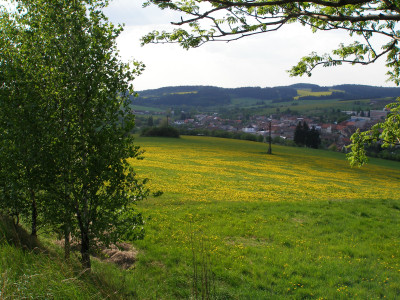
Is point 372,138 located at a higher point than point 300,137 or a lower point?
higher

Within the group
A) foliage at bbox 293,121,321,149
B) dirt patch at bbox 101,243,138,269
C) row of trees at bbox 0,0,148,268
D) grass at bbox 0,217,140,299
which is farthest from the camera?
foliage at bbox 293,121,321,149

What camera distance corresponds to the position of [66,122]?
24.6 feet

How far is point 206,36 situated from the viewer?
6.59 metres

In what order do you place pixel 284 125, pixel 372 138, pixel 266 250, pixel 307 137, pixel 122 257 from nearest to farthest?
pixel 372 138, pixel 122 257, pixel 266 250, pixel 307 137, pixel 284 125

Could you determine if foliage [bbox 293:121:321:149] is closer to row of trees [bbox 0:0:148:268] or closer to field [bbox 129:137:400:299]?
field [bbox 129:137:400:299]

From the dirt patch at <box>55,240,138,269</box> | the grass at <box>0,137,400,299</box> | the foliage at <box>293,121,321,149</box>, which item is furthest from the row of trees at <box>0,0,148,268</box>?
the foliage at <box>293,121,321,149</box>

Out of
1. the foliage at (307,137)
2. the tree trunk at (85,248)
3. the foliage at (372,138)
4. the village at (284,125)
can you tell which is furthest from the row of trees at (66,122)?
the foliage at (307,137)

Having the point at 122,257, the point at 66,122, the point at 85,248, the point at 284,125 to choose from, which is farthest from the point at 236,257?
the point at 284,125

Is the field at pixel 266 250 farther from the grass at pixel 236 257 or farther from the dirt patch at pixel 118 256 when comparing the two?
the dirt patch at pixel 118 256

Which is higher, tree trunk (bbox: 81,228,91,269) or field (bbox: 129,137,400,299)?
tree trunk (bbox: 81,228,91,269)

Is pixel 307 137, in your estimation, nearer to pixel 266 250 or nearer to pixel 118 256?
pixel 266 250

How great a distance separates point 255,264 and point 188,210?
6.97 metres

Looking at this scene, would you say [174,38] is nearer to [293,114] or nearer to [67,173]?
[67,173]

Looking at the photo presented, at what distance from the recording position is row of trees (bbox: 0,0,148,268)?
723cm
